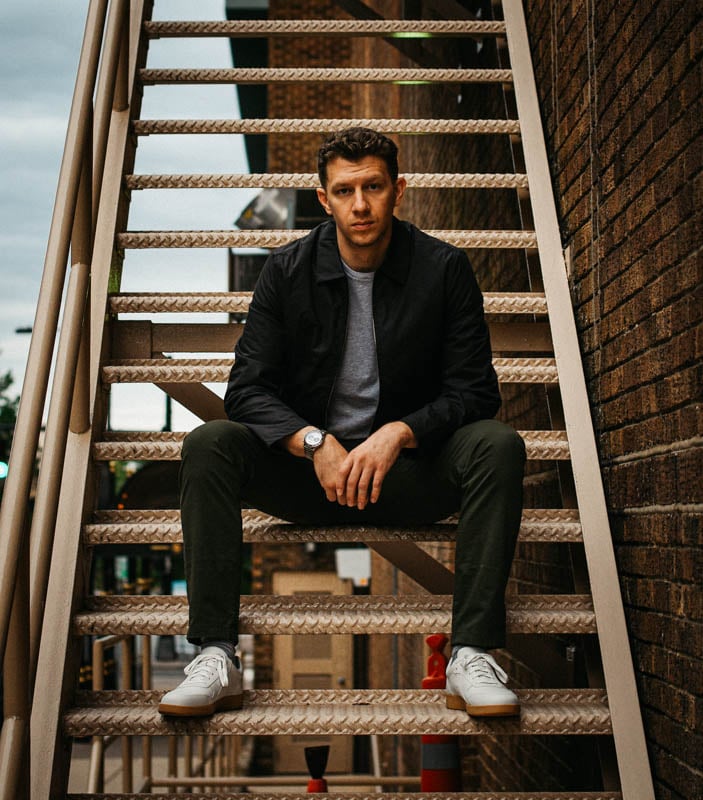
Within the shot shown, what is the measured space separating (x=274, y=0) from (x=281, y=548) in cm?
805

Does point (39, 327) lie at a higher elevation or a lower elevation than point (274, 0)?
lower

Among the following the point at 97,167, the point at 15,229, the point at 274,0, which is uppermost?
the point at 15,229

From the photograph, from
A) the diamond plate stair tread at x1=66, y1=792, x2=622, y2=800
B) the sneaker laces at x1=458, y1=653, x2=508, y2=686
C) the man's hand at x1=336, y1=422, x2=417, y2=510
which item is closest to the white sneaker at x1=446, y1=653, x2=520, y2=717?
the sneaker laces at x1=458, y1=653, x2=508, y2=686

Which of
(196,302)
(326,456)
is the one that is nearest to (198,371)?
(196,302)

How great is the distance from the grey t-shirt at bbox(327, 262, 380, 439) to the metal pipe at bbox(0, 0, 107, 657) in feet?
2.53

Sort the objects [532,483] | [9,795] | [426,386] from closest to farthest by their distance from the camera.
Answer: [9,795], [426,386], [532,483]

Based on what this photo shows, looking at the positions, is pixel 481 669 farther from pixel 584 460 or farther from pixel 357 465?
pixel 584 460

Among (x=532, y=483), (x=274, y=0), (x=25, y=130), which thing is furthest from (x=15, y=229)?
(x=532, y=483)

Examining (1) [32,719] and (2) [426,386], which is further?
(2) [426,386]

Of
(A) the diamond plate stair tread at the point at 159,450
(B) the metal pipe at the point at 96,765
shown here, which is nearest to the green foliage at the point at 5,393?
(B) the metal pipe at the point at 96,765

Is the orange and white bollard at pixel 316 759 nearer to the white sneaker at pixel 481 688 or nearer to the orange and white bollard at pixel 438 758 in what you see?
the orange and white bollard at pixel 438 758

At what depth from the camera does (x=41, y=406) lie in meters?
2.08

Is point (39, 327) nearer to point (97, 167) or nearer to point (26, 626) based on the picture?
point (26, 626)

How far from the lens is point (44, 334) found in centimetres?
217
